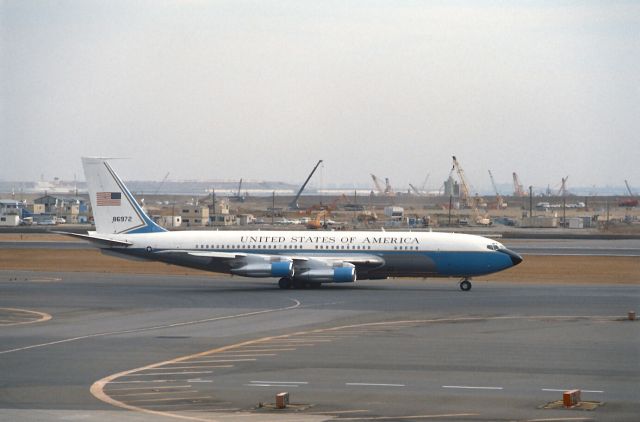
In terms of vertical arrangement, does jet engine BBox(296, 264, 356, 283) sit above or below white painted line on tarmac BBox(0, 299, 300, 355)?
above

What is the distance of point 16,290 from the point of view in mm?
74000

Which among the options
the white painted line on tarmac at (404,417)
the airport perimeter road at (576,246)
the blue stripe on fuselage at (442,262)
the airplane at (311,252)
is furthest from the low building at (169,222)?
the white painted line on tarmac at (404,417)

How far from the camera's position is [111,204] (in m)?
82.6

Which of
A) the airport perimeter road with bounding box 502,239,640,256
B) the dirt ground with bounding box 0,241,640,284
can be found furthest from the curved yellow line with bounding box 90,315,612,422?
the airport perimeter road with bounding box 502,239,640,256

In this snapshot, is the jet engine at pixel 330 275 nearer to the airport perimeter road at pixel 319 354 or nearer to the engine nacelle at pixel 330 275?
the engine nacelle at pixel 330 275

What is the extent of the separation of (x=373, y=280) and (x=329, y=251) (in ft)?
28.7

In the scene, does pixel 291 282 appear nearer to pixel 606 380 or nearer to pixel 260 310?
pixel 260 310

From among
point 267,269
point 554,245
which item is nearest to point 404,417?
point 267,269

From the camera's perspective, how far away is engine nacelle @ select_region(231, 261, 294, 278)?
76500 mm

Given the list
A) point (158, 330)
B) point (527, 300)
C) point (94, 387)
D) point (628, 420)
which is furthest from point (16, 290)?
point (628, 420)

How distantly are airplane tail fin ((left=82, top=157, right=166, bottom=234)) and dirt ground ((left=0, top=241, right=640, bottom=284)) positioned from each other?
1286 centimetres

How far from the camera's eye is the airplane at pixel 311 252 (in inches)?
3036

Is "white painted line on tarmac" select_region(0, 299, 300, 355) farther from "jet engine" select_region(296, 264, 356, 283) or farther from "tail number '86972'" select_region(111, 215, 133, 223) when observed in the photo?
"tail number '86972'" select_region(111, 215, 133, 223)

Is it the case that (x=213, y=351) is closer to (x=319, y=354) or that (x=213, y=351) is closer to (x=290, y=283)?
(x=319, y=354)
